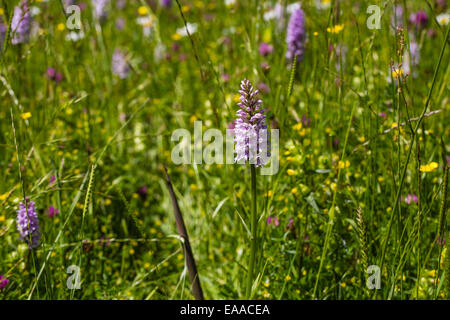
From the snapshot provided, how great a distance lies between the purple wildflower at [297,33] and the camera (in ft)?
7.91

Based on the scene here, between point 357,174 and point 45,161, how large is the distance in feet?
4.32

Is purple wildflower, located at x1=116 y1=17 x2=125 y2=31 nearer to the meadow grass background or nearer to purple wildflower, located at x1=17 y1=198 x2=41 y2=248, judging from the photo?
the meadow grass background

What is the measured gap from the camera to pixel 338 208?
1.54 metres

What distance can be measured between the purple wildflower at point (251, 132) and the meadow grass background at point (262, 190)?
7.6 inches

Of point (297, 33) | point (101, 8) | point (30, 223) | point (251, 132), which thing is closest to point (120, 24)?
point (101, 8)

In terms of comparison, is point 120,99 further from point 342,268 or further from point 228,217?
point 342,268

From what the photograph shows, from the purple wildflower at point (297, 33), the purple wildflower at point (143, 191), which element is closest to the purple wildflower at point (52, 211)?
the purple wildflower at point (143, 191)

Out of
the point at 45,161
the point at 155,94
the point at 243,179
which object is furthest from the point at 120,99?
the point at 243,179

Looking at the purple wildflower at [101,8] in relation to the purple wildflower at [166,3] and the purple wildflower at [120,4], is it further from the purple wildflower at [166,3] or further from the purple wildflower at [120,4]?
the purple wildflower at [120,4]

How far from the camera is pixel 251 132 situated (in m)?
1.07

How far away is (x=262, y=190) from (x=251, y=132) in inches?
35.2

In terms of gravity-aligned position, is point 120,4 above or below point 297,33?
above

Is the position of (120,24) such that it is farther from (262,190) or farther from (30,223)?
(30,223)
